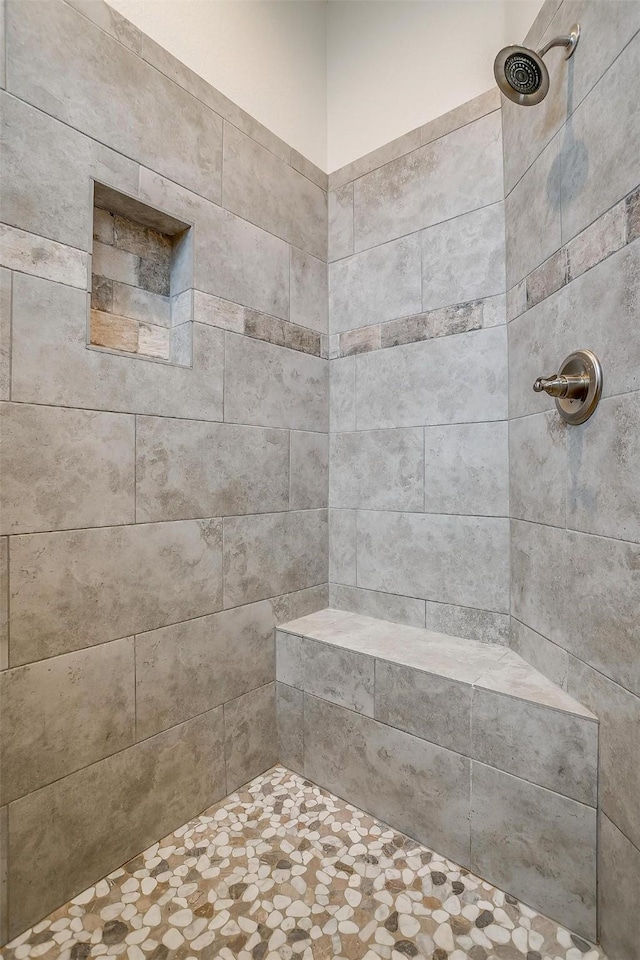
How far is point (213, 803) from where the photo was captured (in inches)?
66.4

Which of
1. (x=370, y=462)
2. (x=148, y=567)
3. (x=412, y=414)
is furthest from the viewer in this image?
(x=370, y=462)

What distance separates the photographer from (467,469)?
1.82 meters

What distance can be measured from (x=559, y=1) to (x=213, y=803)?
110 inches

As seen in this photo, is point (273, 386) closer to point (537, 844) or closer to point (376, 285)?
point (376, 285)

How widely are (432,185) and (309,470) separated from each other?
126cm

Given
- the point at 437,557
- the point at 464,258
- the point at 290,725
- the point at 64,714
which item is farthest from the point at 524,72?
the point at 290,725

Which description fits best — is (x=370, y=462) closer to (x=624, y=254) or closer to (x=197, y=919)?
(x=624, y=254)

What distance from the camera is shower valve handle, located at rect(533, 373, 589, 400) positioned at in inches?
49.5

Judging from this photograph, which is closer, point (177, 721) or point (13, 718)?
point (13, 718)

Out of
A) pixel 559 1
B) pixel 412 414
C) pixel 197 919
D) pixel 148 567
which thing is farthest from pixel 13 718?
pixel 559 1

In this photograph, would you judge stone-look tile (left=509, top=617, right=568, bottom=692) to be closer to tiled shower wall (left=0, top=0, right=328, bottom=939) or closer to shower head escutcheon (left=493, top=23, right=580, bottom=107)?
tiled shower wall (left=0, top=0, right=328, bottom=939)

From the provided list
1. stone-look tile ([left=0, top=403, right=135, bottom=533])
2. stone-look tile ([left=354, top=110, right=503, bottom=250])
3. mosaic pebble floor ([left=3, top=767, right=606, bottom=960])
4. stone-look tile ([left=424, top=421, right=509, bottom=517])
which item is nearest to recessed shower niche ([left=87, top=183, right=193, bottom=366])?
stone-look tile ([left=0, top=403, right=135, bottom=533])

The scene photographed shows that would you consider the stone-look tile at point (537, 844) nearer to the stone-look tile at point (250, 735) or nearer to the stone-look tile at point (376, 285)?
the stone-look tile at point (250, 735)

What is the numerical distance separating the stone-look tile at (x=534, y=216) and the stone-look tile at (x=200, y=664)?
1.55m
